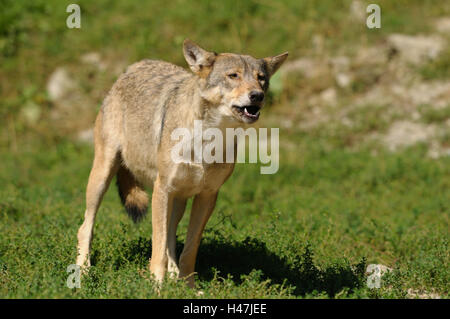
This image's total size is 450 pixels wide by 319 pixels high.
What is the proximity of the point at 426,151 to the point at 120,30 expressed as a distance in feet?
26.2

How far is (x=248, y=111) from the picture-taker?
5.57 m

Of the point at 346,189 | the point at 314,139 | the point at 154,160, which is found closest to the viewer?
the point at 154,160

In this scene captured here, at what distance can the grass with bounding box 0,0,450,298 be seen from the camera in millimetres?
6070

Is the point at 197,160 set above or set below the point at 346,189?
above

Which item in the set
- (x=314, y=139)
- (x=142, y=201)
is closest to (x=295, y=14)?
(x=314, y=139)

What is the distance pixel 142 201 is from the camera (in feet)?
22.9

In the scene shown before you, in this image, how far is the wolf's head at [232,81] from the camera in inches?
219

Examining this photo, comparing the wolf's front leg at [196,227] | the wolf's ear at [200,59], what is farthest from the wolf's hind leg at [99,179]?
the wolf's ear at [200,59]

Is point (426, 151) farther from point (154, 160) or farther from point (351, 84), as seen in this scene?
point (154, 160)

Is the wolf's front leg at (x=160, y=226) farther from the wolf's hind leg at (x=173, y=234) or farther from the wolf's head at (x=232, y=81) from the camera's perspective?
the wolf's head at (x=232, y=81)
